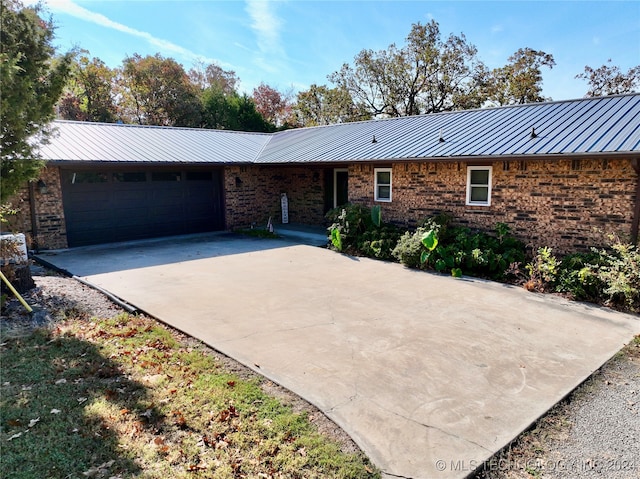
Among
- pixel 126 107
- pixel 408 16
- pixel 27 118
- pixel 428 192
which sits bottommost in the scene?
pixel 428 192

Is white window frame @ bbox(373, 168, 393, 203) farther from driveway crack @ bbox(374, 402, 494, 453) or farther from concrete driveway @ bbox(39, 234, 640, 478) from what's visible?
driveway crack @ bbox(374, 402, 494, 453)

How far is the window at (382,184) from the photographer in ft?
40.3

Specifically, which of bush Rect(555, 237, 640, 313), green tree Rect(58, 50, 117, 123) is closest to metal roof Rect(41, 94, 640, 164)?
bush Rect(555, 237, 640, 313)

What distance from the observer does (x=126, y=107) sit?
31.7 meters

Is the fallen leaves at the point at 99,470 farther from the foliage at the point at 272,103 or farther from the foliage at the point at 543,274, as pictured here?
the foliage at the point at 272,103

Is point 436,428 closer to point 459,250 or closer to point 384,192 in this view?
point 459,250

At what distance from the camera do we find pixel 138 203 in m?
13.2

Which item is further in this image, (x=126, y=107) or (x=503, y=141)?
(x=126, y=107)

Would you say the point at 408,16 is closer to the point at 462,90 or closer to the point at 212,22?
the point at 462,90

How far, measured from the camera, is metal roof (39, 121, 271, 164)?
38.1ft

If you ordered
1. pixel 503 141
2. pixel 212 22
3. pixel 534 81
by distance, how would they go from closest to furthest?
pixel 503 141 < pixel 212 22 < pixel 534 81

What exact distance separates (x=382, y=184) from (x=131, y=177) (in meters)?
7.79

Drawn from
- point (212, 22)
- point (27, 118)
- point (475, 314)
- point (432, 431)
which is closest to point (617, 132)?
point (475, 314)

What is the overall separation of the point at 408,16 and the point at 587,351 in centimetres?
2606
